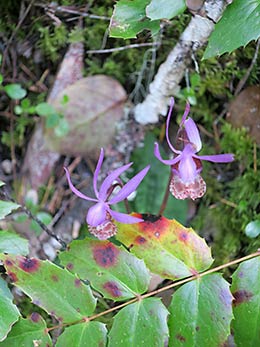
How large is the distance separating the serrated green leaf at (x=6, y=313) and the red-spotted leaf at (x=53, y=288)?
0.05 m

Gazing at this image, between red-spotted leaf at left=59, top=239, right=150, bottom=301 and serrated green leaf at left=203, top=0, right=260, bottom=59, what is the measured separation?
60 cm

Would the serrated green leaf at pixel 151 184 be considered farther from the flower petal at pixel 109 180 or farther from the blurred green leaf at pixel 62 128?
the flower petal at pixel 109 180

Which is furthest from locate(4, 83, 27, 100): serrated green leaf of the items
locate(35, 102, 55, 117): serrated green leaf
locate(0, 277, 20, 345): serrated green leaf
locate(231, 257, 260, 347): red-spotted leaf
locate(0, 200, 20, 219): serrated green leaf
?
locate(231, 257, 260, 347): red-spotted leaf

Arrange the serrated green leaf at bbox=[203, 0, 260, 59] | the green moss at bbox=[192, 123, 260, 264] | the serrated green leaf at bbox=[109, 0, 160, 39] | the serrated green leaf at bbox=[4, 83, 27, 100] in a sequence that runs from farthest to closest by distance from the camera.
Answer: the serrated green leaf at bbox=[4, 83, 27, 100], the green moss at bbox=[192, 123, 260, 264], the serrated green leaf at bbox=[109, 0, 160, 39], the serrated green leaf at bbox=[203, 0, 260, 59]

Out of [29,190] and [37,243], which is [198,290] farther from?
[29,190]

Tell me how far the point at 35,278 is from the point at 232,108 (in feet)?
3.28

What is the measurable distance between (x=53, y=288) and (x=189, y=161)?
1.72 ft

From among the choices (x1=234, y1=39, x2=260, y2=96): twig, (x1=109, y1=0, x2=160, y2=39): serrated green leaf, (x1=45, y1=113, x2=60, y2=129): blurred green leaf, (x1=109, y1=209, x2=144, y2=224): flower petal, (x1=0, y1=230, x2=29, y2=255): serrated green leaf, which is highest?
(x1=109, y1=0, x2=160, y2=39): serrated green leaf

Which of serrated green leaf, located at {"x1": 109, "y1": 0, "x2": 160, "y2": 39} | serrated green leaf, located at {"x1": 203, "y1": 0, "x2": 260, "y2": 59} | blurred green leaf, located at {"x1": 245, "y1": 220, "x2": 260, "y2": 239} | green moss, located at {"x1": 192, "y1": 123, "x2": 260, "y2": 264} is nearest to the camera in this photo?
serrated green leaf, located at {"x1": 203, "y1": 0, "x2": 260, "y2": 59}

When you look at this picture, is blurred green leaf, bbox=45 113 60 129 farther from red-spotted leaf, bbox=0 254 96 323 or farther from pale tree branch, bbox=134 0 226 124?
red-spotted leaf, bbox=0 254 96 323

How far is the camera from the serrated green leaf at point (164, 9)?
141 centimetres

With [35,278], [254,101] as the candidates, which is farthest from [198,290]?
[254,101]

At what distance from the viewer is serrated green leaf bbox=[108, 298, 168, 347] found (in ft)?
4.51

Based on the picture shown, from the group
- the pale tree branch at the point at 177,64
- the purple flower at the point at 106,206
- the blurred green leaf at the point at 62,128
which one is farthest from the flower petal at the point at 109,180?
the blurred green leaf at the point at 62,128
